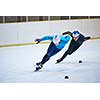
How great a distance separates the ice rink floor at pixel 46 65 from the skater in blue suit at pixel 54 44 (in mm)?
48

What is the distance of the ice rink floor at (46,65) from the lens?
5.45m

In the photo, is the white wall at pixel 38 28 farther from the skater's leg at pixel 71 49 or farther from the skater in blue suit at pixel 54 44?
the skater's leg at pixel 71 49

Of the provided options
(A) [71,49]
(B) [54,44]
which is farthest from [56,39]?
(A) [71,49]

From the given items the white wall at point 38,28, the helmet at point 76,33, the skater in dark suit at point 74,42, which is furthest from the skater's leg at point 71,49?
the white wall at point 38,28

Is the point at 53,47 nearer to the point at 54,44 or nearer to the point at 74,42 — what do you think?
the point at 54,44

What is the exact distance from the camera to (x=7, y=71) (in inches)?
216

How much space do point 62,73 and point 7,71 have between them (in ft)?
2.39

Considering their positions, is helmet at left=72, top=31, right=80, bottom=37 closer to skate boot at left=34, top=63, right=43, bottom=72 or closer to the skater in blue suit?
the skater in blue suit

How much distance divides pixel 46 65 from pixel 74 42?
48 cm

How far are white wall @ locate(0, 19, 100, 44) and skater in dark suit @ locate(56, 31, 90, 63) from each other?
70 mm

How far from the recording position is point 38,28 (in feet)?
17.9
